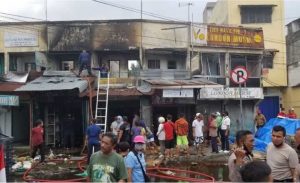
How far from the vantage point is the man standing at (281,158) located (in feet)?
20.7

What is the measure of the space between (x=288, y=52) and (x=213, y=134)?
24.1m

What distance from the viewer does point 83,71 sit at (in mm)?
23016

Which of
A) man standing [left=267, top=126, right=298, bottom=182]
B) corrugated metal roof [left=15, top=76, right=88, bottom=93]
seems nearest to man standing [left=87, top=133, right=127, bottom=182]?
man standing [left=267, top=126, right=298, bottom=182]

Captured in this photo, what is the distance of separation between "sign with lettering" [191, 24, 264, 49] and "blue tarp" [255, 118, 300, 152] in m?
7.37

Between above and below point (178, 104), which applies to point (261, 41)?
above

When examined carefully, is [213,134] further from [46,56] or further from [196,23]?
[46,56]

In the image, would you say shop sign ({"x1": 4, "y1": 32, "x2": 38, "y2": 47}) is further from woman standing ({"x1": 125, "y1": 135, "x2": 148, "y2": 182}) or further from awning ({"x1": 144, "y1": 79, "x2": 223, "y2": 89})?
woman standing ({"x1": 125, "y1": 135, "x2": 148, "y2": 182})

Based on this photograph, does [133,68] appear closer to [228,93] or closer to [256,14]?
[228,93]

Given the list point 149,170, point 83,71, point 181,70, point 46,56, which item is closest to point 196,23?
point 181,70

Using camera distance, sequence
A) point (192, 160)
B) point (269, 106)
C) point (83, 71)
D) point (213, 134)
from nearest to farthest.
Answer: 1. point (192, 160)
2. point (213, 134)
3. point (83, 71)
4. point (269, 106)

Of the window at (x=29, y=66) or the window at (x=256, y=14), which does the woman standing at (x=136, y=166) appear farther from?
the window at (x=256, y=14)

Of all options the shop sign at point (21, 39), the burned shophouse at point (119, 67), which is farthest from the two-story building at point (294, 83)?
the shop sign at point (21, 39)

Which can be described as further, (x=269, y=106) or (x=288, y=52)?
(x=288, y=52)

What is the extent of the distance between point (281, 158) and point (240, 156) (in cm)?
126
